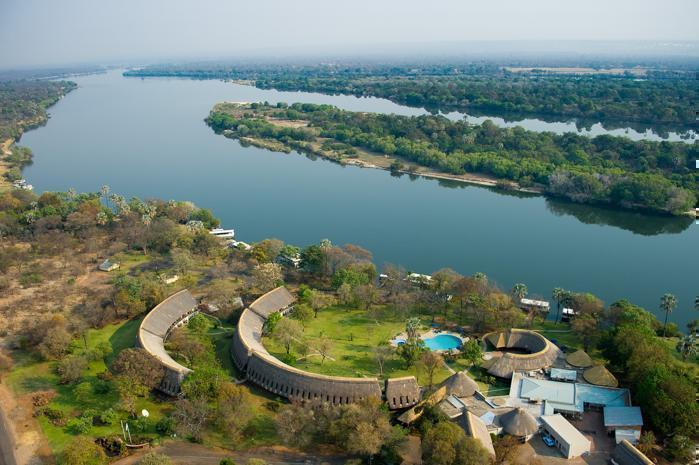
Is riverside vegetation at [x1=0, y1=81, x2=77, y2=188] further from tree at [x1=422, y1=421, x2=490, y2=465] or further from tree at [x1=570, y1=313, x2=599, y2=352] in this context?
tree at [x1=570, y1=313, x2=599, y2=352]

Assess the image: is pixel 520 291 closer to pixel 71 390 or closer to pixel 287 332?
pixel 287 332

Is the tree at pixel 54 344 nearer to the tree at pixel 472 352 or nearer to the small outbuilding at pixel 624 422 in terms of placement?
the tree at pixel 472 352

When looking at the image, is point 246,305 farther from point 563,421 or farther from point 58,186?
point 58,186

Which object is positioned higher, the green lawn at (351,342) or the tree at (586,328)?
the tree at (586,328)

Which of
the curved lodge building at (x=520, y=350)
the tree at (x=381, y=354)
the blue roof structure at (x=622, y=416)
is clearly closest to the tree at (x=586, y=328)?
the curved lodge building at (x=520, y=350)

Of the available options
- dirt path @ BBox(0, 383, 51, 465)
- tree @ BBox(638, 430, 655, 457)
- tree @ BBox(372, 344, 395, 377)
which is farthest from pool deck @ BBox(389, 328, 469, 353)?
dirt path @ BBox(0, 383, 51, 465)

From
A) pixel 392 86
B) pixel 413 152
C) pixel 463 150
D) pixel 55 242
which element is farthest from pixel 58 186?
pixel 392 86
